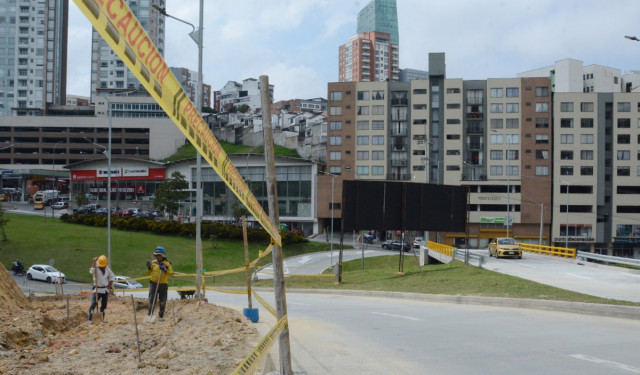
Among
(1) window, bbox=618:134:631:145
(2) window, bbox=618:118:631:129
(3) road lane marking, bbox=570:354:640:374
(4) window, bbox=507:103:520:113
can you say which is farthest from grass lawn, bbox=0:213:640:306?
(2) window, bbox=618:118:631:129

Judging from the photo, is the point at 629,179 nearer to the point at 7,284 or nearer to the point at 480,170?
the point at 480,170

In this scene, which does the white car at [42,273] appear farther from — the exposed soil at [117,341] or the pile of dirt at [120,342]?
the pile of dirt at [120,342]

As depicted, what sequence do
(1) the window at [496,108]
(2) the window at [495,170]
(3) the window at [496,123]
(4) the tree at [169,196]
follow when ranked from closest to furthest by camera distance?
(4) the tree at [169,196] → (2) the window at [495,170] → (3) the window at [496,123] → (1) the window at [496,108]

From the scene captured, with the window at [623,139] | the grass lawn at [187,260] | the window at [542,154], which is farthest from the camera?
the window at [542,154]

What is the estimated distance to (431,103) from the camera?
89625 millimetres

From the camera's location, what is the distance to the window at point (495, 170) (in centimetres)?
8650

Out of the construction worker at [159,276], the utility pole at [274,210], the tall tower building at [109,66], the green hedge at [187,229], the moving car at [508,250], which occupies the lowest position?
the green hedge at [187,229]

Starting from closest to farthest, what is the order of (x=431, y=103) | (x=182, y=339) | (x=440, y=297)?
1. (x=182, y=339)
2. (x=440, y=297)
3. (x=431, y=103)

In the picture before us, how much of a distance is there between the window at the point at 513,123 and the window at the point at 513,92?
11.6 feet

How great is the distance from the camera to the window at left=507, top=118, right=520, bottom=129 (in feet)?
285

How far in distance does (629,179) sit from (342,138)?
136ft

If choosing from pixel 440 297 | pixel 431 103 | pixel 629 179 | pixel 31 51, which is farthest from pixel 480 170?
pixel 31 51

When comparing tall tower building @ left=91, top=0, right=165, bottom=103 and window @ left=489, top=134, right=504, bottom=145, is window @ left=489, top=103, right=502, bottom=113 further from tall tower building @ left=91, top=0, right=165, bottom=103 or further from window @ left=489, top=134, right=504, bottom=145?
tall tower building @ left=91, top=0, right=165, bottom=103

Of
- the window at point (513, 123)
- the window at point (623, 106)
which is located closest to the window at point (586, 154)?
the window at point (623, 106)
